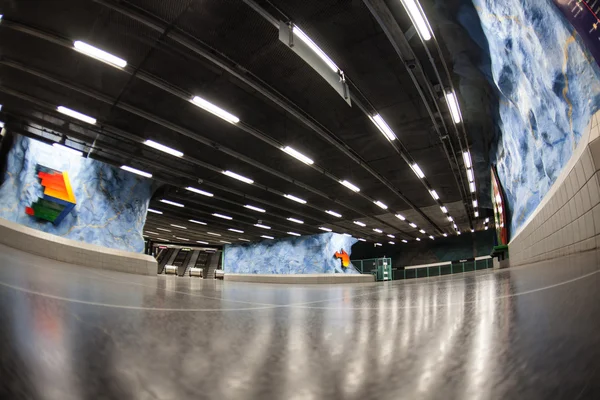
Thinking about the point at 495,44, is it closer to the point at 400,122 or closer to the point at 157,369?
the point at 400,122

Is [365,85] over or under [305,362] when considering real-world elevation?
over

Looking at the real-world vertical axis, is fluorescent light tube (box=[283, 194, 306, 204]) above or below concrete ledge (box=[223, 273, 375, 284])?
above

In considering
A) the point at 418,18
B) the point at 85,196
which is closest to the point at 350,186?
the point at 418,18

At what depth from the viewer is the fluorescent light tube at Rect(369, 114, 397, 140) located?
686cm

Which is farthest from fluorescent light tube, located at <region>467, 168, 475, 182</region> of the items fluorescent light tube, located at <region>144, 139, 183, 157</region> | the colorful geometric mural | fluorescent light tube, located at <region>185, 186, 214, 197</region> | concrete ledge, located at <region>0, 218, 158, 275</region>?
the colorful geometric mural

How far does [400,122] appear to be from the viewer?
720cm

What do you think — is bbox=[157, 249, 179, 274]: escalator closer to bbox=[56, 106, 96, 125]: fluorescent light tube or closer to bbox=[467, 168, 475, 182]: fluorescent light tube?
bbox=[56, 106, 96, 125]: fluorescent light tube

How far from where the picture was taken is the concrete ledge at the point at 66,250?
701 cm

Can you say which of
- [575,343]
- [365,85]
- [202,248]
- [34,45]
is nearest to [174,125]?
[34,45]

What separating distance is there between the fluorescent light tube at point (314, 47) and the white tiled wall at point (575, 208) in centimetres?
411

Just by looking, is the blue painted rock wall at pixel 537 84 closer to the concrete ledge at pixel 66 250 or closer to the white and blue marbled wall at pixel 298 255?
the concrete ledge at pixel 66 250

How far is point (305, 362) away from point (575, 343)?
0.55 metres

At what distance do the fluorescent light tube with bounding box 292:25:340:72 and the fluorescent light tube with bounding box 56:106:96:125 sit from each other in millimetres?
6236

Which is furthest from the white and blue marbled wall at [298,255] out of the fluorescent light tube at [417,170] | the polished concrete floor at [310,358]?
the polished concrete floor at [310,358]
